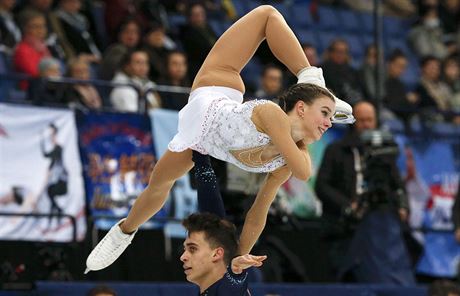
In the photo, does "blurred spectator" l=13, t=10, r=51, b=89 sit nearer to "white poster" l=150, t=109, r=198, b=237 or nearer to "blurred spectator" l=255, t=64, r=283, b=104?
"white poster" l=150, t=109, r=198, b=237

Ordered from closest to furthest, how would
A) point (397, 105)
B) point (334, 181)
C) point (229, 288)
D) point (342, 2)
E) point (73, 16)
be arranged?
point (229, 288) < point (334, 181) < point (73, 16) < point (397, 105) < point (342, 2)

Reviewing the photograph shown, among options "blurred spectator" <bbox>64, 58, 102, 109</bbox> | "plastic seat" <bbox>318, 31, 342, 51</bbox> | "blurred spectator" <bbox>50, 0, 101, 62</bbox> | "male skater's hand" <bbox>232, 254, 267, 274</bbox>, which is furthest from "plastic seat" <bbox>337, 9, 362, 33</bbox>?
"male skater's hand" <bbox>232, 254, 267, 274</bbox>

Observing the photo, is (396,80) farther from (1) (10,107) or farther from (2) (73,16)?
(1) (10,107)

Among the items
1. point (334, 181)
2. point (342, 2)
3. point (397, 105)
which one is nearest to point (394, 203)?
point (334, 181)

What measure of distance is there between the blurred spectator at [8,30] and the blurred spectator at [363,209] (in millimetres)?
2996

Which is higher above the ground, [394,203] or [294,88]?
[294,88]

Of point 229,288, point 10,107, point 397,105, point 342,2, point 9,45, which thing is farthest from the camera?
point 342,2

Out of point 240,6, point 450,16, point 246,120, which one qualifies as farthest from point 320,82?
point 450,16

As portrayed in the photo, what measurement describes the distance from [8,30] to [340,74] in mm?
3285

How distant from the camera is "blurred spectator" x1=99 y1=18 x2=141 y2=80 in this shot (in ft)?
32.4

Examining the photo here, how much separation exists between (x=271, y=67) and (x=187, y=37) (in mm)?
1259

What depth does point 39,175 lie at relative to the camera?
8445mm

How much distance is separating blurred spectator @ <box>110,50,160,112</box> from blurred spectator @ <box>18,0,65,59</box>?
69 centimetres

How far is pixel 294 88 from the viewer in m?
5.47
